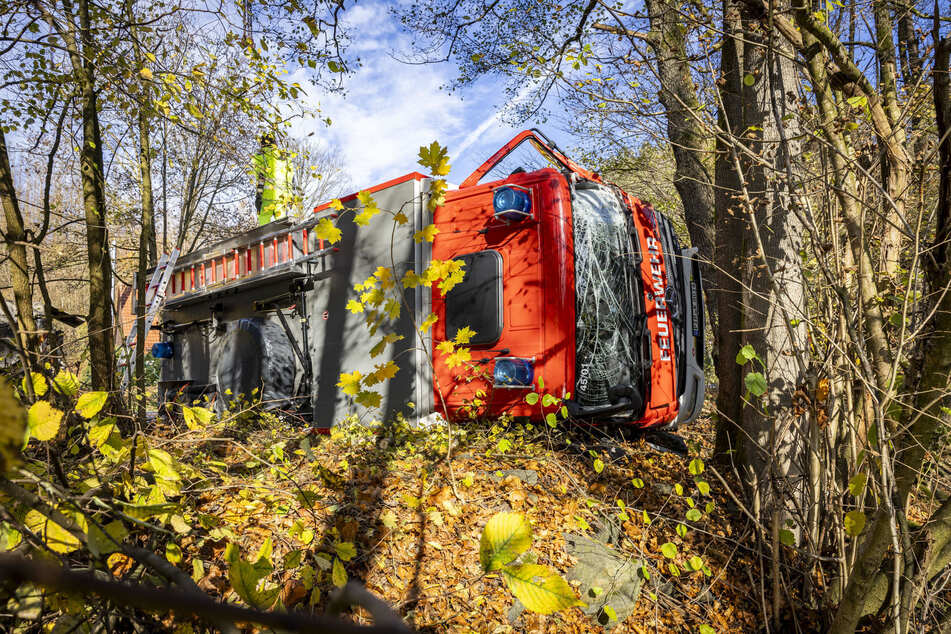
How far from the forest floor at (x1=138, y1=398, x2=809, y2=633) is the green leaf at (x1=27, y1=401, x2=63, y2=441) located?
617mm

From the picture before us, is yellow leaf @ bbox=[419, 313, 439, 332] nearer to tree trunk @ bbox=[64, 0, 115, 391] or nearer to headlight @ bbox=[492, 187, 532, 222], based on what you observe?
headlight @ bbox=[492, 187, 532, 222]

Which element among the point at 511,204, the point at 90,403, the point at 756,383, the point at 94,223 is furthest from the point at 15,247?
the point at 756,383

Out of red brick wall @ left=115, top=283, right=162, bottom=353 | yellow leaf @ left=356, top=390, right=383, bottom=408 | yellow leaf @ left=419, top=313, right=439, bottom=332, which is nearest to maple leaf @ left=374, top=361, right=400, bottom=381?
yellow leaf @ left=356, top=390, right=383, bottom=408

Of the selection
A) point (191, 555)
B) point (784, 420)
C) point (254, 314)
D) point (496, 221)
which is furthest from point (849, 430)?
point (254, 314)

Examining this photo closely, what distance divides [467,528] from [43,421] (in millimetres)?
2468

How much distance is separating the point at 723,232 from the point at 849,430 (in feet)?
6.19

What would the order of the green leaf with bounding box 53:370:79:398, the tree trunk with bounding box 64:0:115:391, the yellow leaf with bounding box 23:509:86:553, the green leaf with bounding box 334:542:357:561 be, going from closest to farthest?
1. the yellow leaf with bounding box 23:509:86:553
2. the green leaf with bounding box 53:370:79:398
3. the green leaf with bounding box 334:542:357:561
4. the tree trunk with bounding box 64:0:115:391

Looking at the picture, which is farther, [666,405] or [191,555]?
[666,405]

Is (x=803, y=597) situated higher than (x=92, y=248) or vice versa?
(x=92, y=248)

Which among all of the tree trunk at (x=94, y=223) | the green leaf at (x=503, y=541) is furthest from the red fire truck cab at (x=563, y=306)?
the green leaf at (x=503, y=541)

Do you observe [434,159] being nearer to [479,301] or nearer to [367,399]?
[367,399]

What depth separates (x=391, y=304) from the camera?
9.75 feet

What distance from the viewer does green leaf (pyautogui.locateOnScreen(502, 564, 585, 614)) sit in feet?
3.43

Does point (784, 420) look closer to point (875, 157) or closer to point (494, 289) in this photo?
point (875, 157)
